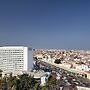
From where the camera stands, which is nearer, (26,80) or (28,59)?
(26,80)

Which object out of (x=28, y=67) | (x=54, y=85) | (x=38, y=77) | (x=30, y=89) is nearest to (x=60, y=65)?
(x=28, y=67)

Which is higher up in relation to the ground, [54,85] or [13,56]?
[13,56]

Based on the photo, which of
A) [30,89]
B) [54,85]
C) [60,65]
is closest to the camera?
[30,89]

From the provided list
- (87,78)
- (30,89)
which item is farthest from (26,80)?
(87,78)

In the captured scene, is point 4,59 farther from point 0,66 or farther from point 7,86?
point 7,86

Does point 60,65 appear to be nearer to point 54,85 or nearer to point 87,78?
point 87,78

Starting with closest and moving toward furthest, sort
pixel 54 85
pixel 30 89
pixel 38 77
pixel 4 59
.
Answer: pixel 30 89, pixel 54 85, pixel 38 77, pixel 4 59
